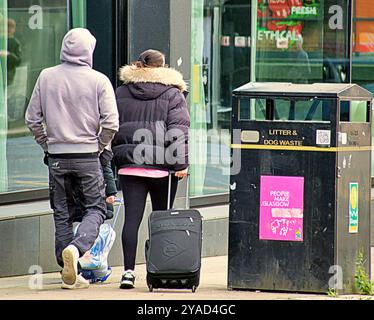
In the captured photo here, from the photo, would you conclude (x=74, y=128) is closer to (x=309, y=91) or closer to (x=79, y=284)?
(x=79, y=284)

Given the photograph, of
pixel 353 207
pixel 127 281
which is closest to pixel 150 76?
pixel 127 281

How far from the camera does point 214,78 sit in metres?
12.2

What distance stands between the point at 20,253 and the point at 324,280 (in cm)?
269

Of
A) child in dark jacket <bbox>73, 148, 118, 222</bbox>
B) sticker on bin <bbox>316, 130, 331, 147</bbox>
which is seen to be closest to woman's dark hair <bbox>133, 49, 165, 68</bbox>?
child in dark jacket <bbox>73, 148, 118, 222</bbox>

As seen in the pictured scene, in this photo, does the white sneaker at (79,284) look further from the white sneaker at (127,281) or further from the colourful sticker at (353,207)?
the colourful sticker at (353,207)

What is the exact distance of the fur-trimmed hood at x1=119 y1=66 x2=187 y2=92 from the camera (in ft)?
29.0

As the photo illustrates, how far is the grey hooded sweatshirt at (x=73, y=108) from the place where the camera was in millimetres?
8523

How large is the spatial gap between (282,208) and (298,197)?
0.15 metres

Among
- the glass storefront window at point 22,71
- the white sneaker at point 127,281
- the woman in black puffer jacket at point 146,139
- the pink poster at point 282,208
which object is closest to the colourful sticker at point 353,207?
the pink poster at point 282,208

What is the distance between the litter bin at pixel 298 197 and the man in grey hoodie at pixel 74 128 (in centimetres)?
102

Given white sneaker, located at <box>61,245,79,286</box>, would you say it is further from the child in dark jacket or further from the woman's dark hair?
the woman's dark hair

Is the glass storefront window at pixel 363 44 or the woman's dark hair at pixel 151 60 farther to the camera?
the glass storefront window at pixel 363 44

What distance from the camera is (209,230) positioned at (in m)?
11.1

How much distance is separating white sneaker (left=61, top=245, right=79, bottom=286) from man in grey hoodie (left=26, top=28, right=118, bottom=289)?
0.08ft
